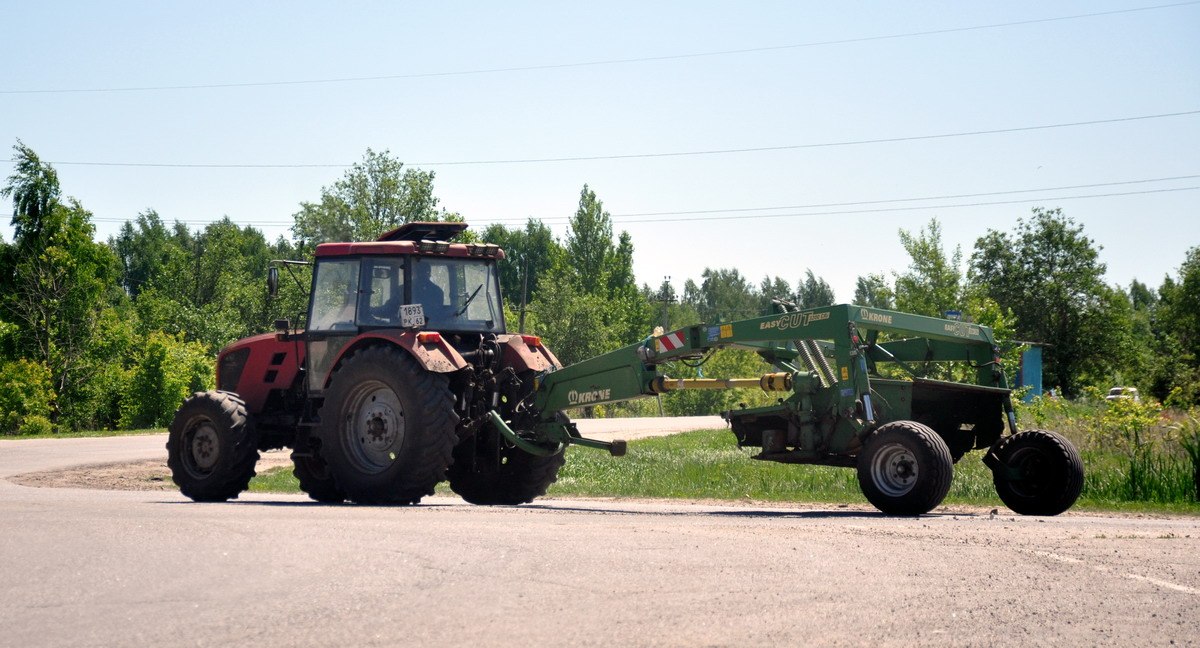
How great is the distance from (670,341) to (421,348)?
273cm

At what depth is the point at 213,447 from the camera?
46.9 feet

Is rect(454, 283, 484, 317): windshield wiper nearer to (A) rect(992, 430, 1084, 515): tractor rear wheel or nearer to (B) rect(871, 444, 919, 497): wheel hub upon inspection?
(B) rect(871, 444, 919, 497): wheel hub

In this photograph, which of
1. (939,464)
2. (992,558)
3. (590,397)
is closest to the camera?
(992,558)

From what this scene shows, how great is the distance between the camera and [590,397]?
14023 millimetres

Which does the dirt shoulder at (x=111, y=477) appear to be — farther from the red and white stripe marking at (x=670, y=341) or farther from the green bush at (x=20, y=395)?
the green bush at (x=20, y=395)

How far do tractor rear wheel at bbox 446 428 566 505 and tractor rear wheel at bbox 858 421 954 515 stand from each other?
12.4ft

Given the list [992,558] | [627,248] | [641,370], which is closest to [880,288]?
[627,248]

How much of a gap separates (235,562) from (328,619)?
6.07ft

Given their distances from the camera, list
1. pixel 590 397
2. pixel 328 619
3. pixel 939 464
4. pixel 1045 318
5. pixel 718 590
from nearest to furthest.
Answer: pixel 328 619 < pixel 718 590 < pixel 939 464 < pixel 590 397 < pixel 1045 318

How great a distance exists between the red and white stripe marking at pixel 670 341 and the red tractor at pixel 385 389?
4.59 ft

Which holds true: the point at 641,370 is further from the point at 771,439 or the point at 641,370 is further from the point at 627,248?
the point at 627,248

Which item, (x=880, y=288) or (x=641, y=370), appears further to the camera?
(x=880, y=288)

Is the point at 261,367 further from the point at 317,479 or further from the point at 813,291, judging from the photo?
the point at 813,291

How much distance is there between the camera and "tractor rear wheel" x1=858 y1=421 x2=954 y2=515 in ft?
39.0
